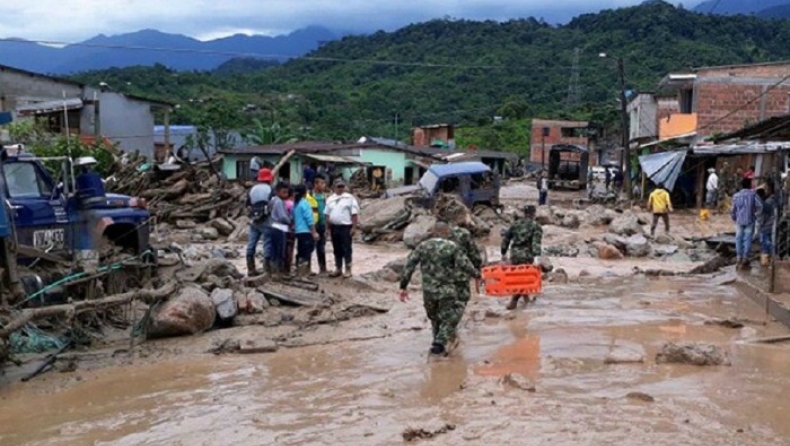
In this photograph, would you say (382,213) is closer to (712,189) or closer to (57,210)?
(712,189)

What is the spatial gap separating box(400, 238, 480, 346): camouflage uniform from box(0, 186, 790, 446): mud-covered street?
45cm

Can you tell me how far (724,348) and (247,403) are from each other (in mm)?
5391

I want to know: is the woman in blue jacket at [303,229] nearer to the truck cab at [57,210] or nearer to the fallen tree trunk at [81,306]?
the truck cab at [57,210]

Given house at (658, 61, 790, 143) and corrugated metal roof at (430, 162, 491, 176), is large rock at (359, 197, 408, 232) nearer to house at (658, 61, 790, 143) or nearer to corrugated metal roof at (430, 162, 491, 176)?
corrugated metal roof at (430, 162, 491, 176)

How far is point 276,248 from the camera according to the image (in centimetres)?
1287

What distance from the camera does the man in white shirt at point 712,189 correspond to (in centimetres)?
3002

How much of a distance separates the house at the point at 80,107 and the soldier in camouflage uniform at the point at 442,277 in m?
21.7

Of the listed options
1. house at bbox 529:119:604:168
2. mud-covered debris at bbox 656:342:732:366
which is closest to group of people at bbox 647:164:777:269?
mud-covered debris at bbox 656:342:732:366

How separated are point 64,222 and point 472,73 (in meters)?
75.7

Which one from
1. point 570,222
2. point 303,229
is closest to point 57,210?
point 303,229

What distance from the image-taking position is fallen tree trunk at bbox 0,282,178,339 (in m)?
8.26

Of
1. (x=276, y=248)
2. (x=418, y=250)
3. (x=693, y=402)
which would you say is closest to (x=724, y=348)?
(x=693, y=402)

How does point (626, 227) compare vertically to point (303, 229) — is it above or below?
below

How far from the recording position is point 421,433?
21.6 ft
